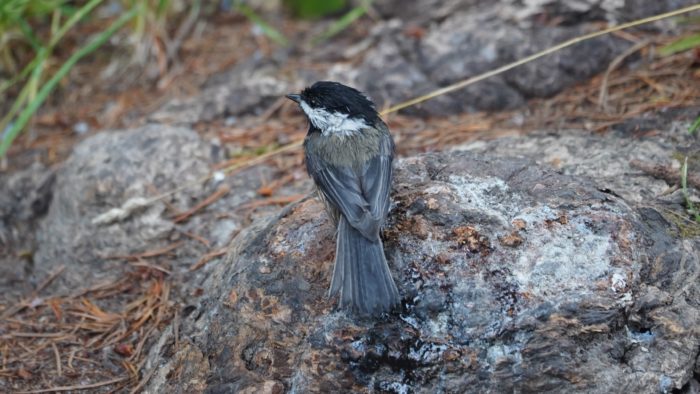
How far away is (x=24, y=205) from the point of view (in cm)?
464

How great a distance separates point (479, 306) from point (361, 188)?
2.49 ft

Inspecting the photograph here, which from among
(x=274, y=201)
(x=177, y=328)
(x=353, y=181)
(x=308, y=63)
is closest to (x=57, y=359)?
(x=177, y=328)

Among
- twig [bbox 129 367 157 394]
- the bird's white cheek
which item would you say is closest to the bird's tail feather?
the bird's white cheek

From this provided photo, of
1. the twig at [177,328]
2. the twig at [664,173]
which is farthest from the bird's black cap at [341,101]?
the twig at [664,173]

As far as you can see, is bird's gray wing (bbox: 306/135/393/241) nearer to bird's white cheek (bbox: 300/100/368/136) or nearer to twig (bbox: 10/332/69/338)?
bird's white cheek (bbox: 300/100/368/136)

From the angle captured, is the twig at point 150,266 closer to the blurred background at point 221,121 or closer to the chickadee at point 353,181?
the blurred background at point 221,121

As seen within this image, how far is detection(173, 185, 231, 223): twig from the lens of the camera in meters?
4.16

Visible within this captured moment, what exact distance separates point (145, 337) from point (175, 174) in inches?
47.9

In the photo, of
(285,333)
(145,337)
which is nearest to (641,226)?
(285,333)

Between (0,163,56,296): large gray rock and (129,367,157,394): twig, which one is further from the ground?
(0,163,56,296): large gray rock

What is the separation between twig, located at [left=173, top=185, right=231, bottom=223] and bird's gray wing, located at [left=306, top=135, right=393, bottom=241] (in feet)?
3.31

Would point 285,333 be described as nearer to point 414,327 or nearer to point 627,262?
point 414,327

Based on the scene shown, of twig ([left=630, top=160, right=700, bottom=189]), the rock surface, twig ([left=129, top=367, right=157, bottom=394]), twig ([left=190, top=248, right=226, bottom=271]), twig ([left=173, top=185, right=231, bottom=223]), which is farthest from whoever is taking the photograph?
twig ([left=173, top=185, right=231, bottom=223])

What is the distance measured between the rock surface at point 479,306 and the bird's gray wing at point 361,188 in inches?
5.6
